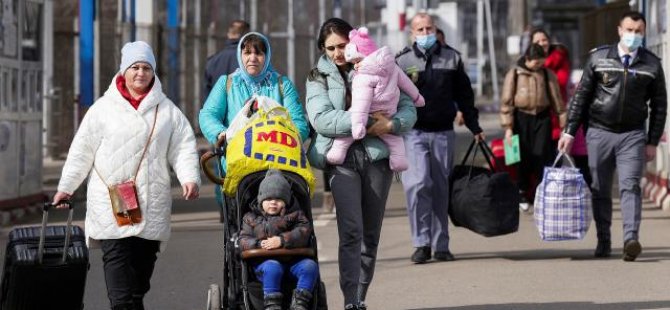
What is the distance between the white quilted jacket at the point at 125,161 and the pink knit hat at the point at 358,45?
36.6 inches

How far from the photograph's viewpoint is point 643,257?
1291 cm

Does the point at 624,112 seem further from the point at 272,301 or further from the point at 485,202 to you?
the point at 272,301

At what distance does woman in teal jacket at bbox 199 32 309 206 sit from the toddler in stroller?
916mm

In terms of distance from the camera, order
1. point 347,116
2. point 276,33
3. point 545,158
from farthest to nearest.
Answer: point 276,33, point 545,158, point 347,116

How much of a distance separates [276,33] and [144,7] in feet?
46.7

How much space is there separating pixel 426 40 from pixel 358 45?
3.27 metres

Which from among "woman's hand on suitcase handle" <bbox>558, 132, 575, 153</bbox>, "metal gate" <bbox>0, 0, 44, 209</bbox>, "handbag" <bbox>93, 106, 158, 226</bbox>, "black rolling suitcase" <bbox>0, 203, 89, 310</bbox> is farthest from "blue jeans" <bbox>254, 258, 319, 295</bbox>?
"metal gate" <bbox>0, 0, 44, 209</bbox>

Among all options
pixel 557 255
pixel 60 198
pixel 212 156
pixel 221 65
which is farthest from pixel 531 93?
pixel 60 198

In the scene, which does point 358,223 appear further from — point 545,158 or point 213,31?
point 213,31

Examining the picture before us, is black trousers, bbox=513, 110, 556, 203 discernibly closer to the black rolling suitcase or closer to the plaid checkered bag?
the plaid checkered bag

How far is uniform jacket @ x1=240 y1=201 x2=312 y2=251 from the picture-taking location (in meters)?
8.73

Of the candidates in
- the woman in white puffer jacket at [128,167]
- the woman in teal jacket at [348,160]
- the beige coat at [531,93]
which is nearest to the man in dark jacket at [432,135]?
the beige coat at [531,93]

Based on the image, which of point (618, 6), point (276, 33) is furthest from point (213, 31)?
point (618, 6)

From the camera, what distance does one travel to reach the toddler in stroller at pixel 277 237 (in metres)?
8.66
